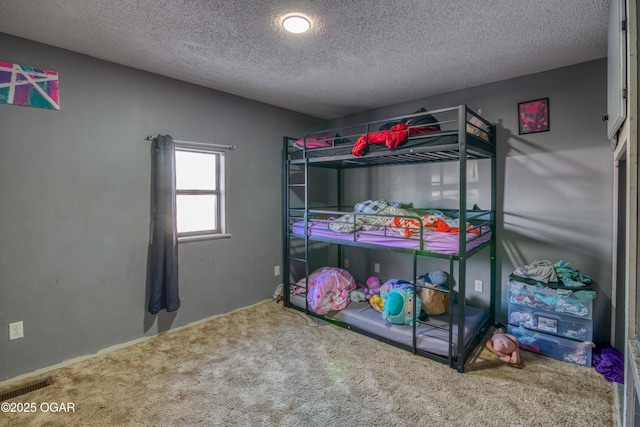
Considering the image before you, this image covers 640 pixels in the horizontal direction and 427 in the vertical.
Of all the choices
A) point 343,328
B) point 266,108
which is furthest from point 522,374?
point 266,108

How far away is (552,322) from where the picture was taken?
233 cm

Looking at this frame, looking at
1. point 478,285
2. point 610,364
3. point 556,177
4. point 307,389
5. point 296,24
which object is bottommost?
point 307,389

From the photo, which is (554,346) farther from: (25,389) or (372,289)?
(25,389)

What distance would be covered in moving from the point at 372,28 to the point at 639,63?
4.39ft

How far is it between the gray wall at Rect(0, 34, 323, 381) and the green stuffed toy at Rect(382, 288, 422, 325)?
169 cm

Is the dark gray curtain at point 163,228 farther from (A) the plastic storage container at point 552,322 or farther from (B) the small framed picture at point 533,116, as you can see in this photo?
(B) the small framed picture at point 533,116

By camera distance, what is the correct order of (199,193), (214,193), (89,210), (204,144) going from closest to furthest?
(89,210) < (204,144) < (199,193) < (214,193)

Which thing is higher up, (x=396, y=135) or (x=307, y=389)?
(x=396, y=135)

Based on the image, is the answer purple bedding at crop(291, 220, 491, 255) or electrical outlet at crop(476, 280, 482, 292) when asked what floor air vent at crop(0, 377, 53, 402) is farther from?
electrical outlet at crop(476, 280, 482, 292)

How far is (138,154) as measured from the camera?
8.58ft

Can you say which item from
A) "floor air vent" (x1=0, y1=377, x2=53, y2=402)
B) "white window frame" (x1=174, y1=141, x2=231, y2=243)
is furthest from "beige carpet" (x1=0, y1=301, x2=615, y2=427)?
"white window frame" (x1=174, y1=141, x2=231, y2=243)

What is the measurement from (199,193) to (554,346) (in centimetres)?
335

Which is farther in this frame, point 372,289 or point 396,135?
point 372,289

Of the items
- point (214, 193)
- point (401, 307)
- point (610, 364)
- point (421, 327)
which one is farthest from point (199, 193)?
point (610, 364)
